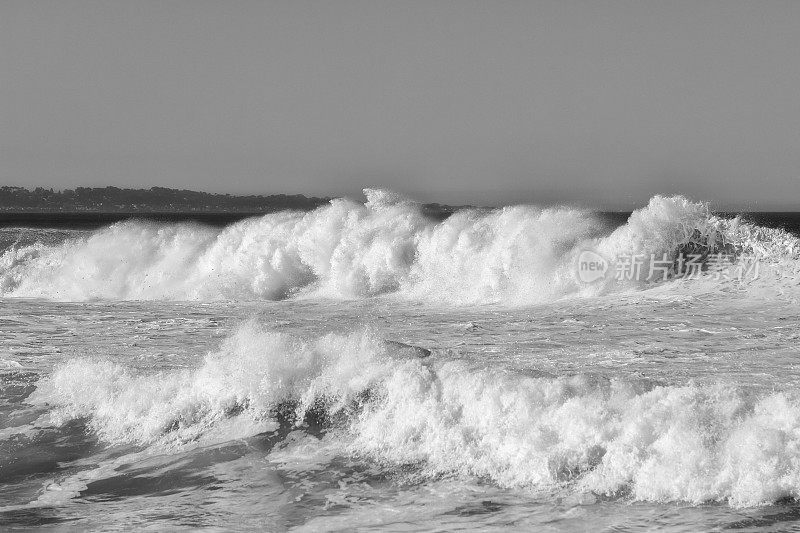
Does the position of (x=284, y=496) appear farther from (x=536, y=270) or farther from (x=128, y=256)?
(x=128, y=256)

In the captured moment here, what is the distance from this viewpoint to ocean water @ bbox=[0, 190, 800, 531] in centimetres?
643

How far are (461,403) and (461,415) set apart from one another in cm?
16

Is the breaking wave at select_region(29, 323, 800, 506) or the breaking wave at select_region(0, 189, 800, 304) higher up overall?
the breaking wave at select_region(0, 189, 800, 304)

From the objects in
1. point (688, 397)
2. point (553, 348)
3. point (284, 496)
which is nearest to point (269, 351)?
point (284, 496)

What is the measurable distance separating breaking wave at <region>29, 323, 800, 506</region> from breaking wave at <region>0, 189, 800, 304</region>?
7.99 metres

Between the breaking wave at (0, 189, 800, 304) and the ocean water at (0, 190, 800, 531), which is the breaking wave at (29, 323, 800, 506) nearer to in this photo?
the ocean water at (0, 190, 800, 531)

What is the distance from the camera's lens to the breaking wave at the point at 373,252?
1694 cm

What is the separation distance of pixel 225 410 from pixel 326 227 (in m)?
14.2

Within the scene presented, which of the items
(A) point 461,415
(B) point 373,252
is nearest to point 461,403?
(A) point 461,415

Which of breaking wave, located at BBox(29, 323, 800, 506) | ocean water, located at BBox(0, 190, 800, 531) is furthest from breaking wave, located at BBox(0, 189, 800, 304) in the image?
breaking wave, located at BBox(29, 323, 800, 506)

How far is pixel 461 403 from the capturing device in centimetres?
810

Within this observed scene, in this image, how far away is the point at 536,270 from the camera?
58.2 feet

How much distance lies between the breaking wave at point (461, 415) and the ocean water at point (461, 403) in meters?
0.02

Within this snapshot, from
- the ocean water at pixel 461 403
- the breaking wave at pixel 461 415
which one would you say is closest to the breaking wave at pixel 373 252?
the ocean water at pixel 461 403
